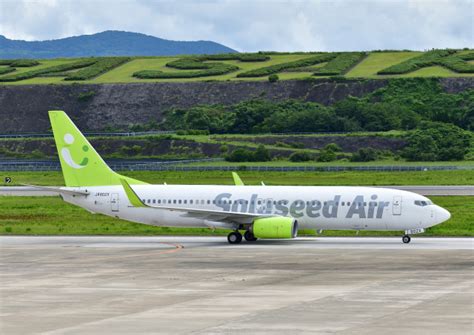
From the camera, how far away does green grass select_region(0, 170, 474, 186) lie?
97.2m

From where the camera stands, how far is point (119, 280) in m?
39.0

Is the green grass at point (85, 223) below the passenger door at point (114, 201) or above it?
below

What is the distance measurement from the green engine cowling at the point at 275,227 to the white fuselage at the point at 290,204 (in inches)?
59.1

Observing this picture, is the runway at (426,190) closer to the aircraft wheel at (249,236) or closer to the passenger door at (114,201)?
the passenger door at (114,201)

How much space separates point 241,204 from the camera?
57094 mm

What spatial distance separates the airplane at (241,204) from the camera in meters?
54.8

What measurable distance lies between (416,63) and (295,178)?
90.9 m

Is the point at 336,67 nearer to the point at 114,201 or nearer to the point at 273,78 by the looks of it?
the point at 273,78

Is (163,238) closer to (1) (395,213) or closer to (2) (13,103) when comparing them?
(1) (395,213)

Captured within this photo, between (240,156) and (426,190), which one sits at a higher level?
(240,156)

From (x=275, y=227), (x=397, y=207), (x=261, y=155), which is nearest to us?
(x=275, y=227)

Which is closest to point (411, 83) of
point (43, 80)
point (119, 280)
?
point (43, 80)

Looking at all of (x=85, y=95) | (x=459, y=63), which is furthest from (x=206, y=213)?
(x=459, y=63)

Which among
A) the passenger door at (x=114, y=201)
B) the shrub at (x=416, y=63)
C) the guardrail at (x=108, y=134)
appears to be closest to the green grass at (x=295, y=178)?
the passenger door at (x=114, y=201)
